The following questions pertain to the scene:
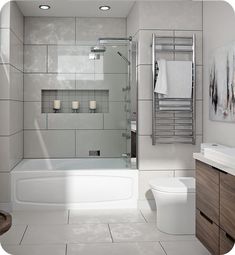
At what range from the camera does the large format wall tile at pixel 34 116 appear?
4965 mm

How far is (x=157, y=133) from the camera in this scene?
4219mm

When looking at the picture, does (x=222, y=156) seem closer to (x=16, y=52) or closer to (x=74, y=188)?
(x=74, y=188)

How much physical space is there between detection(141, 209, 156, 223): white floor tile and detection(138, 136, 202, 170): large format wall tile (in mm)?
473

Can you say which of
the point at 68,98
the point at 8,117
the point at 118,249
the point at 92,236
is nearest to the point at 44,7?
the point at 68,98

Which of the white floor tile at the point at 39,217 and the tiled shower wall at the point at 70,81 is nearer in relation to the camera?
the white floor tile at the point at 39,217

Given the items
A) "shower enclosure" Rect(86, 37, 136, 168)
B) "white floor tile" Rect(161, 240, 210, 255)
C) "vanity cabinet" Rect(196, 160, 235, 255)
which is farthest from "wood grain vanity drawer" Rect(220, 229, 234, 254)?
"shower enclosure" Rect(86, 37, 136, 168)

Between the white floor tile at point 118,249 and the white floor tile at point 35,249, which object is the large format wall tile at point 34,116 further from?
the white floor tile at point 118,249

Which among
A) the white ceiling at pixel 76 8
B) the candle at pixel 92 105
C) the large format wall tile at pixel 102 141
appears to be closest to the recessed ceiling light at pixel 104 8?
the white ceiling at pixel 76 8

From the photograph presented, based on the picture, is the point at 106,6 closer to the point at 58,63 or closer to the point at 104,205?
the point at 58,63

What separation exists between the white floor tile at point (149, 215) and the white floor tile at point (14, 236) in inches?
48.6

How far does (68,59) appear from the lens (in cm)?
499

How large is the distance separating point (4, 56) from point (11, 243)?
1.98 m

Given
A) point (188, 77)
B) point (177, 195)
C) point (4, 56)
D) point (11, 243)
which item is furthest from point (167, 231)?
point (4, 56)

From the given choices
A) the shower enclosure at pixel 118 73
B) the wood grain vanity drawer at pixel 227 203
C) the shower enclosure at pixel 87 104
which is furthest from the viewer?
the shower enclosure at pixel 87 104
